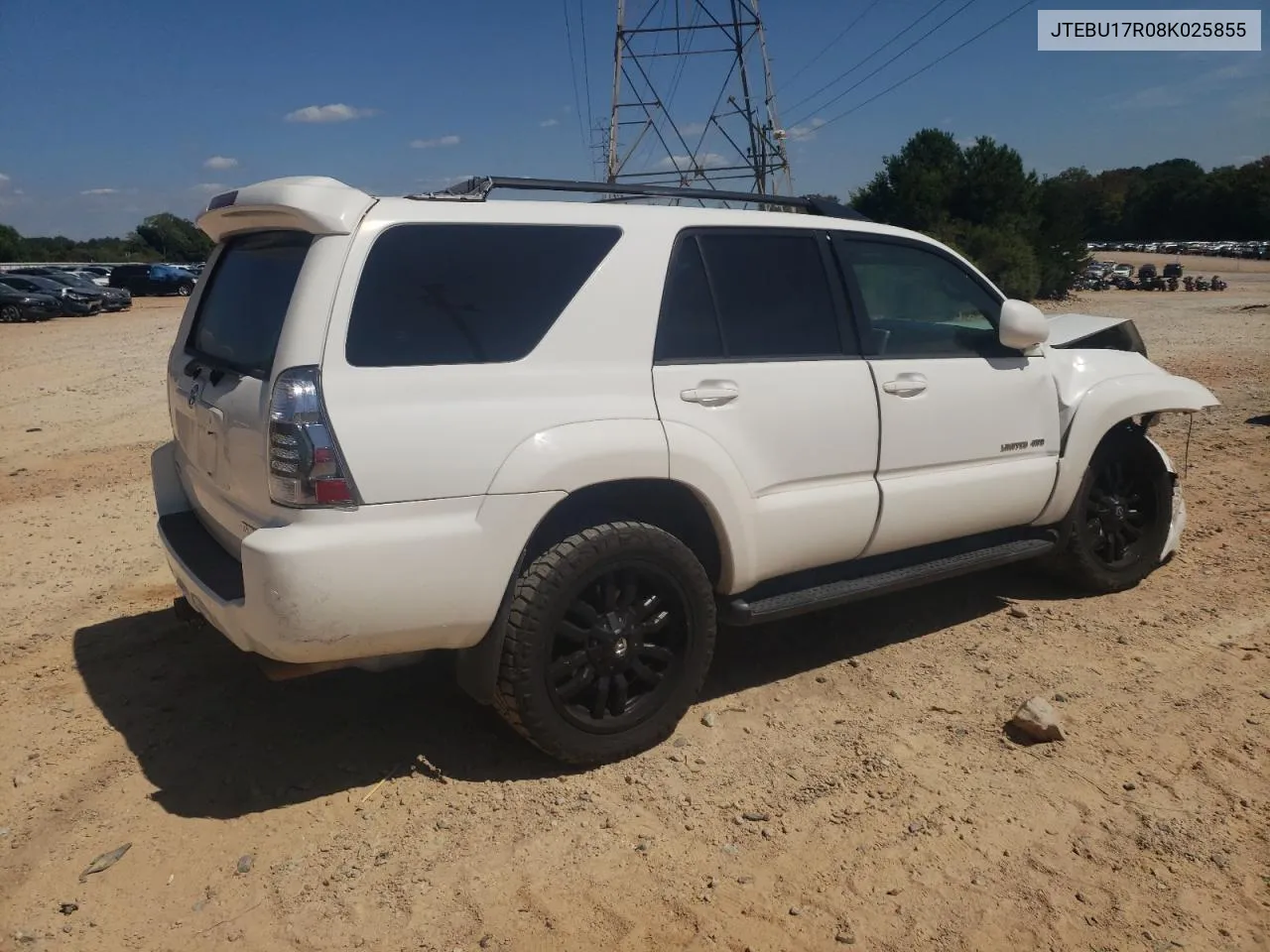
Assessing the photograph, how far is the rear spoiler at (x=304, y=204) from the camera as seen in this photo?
3132 millimetres

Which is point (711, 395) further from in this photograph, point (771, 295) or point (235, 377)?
point (235, 377)

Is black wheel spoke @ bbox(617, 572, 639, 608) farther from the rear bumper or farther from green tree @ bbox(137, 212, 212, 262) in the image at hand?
green tree @ bbox(137, 212, 212, 262)

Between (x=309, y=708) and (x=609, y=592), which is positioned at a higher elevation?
(x=609, y=592)

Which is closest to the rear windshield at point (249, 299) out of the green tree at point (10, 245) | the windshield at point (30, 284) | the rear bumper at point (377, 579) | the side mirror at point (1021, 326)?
the rear bumper at point (377, 579)

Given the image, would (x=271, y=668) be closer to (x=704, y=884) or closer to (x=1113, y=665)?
(x=704, y=884)

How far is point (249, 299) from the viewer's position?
12.0 ft

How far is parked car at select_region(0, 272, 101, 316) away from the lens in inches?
1319

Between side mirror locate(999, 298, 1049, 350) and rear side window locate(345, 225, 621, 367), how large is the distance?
6.44ft

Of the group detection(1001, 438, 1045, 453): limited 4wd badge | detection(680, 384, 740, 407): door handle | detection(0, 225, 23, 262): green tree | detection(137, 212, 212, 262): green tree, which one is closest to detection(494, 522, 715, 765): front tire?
detection(680, 384, 740, 407): door handle

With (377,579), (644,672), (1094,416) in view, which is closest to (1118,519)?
(1094,416)

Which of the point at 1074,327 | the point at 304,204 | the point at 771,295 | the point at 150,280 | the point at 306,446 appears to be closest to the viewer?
the point at 306,446

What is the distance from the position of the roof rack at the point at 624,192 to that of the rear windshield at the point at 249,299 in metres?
0.48

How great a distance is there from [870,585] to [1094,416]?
1.58 meters

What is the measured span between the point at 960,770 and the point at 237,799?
247 cm
